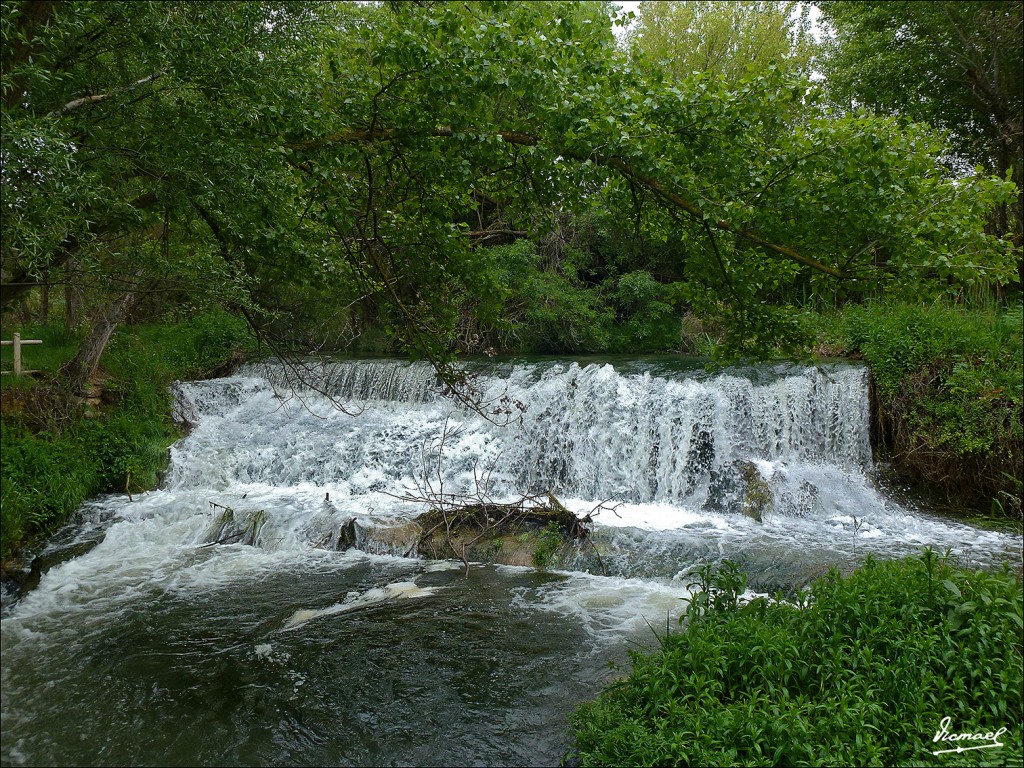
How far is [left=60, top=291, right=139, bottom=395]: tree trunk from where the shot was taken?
37.2ft

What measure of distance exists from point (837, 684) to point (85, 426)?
1066 centimetres

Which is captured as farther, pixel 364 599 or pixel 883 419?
pixel 883 419

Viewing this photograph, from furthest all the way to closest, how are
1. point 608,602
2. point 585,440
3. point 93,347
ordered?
point 93,347
point 585,440
point 608,602

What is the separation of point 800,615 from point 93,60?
608 centimetres

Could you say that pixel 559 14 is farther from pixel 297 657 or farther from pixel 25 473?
pixel 25 473

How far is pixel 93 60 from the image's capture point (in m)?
5.00

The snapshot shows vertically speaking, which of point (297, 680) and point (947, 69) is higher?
point (947, 69)

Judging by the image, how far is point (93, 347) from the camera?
38.1 feet

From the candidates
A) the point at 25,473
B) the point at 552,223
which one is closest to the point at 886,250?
the point at 552,223

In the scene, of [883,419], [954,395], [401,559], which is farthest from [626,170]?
[883,419]

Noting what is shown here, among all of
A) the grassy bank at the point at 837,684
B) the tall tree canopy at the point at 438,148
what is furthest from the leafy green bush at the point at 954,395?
the grassy bank at the point at 837,684

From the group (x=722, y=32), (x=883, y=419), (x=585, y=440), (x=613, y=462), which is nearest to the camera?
(x=883, y=419)

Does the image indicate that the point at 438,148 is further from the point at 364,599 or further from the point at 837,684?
the point at 364,599
